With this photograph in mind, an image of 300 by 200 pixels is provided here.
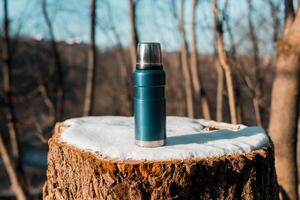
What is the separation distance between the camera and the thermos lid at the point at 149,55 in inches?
61.7

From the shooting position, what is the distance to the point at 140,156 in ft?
5.09

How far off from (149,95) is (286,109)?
159 cm

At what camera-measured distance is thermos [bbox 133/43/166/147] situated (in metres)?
1.58

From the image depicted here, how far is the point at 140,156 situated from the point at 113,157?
0.39 ft

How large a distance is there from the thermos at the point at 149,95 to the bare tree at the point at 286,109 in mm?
1489

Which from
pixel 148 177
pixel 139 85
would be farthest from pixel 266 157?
pixel 139 85

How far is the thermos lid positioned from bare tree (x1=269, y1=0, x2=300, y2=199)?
59.5 inches

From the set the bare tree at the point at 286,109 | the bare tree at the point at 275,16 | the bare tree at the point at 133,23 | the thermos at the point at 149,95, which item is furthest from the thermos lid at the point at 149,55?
A: the bare tree at the point at 275,16

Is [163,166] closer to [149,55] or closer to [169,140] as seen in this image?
[169,140]

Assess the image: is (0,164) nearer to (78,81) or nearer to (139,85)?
(78,81)

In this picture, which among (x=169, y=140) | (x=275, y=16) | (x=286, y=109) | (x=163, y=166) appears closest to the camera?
(x=163, y=166)

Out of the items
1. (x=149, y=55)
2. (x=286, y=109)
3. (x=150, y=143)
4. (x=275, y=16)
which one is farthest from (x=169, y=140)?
(x=275, y=16)

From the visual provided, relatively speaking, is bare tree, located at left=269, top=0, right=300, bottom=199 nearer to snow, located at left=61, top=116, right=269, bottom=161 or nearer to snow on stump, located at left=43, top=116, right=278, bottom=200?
snow, located at left=61, top=116, right=269, bottom=161

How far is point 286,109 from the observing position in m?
2.77
